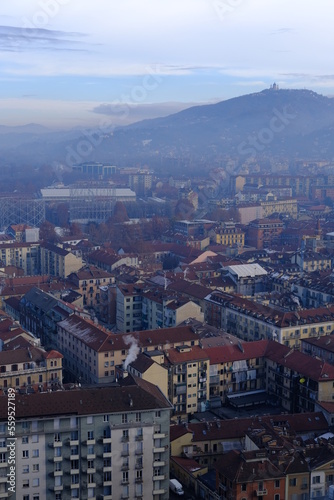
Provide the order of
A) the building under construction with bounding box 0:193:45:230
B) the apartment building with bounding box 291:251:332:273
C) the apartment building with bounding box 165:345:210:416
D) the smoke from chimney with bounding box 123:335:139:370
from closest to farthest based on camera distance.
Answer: the apartment building with bounding box 165:345:210:416 → the smoke from chimney with bounding box 123:335:139:370 → the apartment building with bounding box 291:251:332:273 → the building under construction with bounding box 0:193:45:230

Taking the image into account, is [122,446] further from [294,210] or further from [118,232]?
[294,210]

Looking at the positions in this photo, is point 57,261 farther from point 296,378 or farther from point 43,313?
point 296,378

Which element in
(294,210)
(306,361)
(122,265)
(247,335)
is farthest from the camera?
(294,210)

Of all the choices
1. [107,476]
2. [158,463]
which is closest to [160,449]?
[158,463]

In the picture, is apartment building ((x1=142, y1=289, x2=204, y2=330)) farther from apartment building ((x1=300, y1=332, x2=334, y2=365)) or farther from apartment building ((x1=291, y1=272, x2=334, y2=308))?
apartment building ((x1=291, y1=272, x2=334, y2=308))

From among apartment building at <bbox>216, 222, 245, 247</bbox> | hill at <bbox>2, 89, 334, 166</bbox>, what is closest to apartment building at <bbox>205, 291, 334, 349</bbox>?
apartment building at <bbox>216, 222, 245, 247</bbox>

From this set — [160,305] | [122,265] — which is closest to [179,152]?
[122,265]

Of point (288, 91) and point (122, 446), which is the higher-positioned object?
point (288, 91)
